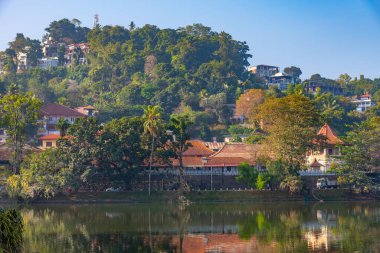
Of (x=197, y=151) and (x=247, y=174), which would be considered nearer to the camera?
(x=247, y=174)

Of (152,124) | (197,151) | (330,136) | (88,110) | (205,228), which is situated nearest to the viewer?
(205,228)

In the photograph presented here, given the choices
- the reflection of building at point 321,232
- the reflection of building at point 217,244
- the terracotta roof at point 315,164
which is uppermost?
the terracotta roof at point 315,164

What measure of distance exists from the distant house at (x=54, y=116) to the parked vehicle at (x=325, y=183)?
121 feet

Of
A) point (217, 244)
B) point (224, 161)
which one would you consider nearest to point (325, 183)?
point (224, 161)

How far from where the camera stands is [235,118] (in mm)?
105625

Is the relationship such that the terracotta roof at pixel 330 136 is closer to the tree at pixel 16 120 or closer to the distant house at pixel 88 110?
→ the tree at pixel 16 120

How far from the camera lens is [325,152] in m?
74.1

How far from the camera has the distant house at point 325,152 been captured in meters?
69.6

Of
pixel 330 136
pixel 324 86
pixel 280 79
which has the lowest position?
pixel 330 136

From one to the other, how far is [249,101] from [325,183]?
3339 centimetres

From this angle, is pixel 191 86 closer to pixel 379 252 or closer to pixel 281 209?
pixel 281 209

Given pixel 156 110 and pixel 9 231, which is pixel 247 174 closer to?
pixel 156 110

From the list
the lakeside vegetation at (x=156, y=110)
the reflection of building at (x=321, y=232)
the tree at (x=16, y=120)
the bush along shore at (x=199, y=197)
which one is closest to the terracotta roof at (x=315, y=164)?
the lakeside vegetation at (x=156, y=110)

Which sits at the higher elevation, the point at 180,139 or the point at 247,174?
the point at 180,139
